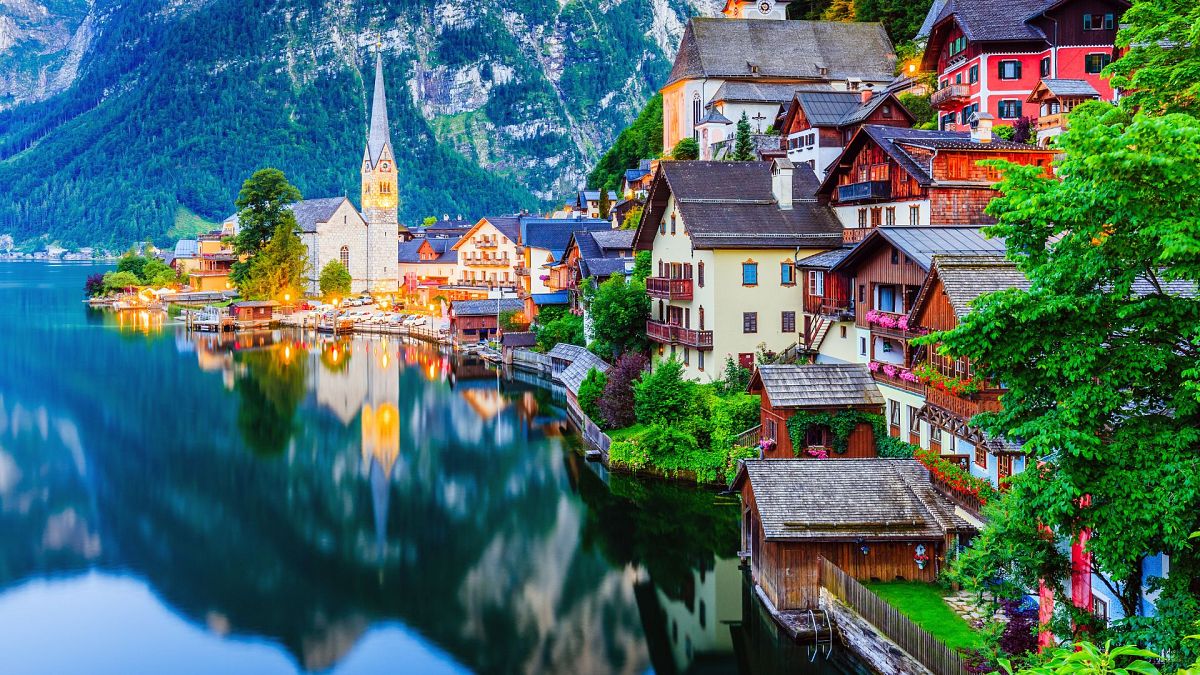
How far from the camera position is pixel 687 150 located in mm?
72188

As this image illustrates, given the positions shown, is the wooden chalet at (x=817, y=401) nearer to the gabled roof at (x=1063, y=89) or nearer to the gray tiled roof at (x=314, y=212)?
the gabled roof at (x=1063, y=89)

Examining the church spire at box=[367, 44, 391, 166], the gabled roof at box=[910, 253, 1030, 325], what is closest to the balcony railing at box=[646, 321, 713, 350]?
the gabled roof at box=[910, 253, 1030, 325]

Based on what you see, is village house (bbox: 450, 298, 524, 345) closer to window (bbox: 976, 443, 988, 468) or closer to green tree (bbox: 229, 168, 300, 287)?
green tree (bbox: 229, 168, 300, 287)

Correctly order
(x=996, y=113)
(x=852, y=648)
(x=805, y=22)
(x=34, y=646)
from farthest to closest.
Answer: (x=805, y=22) < (x=996, y=113) < (x=34, y=646) < (x=852, y=648)

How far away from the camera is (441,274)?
117062 millimetres

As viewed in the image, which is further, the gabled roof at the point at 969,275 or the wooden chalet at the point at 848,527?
the gabled roof at the point at 969,275

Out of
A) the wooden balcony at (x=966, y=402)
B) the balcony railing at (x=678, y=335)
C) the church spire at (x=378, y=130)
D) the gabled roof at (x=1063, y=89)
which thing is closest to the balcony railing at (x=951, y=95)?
the gabled roof at (x=1063, y=89)

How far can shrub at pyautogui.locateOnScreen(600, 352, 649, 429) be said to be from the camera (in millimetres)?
39844

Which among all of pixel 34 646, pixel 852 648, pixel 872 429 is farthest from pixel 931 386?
pixel 34 646

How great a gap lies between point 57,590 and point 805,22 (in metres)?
64.4

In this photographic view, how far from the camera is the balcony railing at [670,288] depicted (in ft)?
135

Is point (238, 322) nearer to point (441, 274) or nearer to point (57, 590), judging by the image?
point (441, 274)

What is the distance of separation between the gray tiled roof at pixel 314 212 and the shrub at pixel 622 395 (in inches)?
3525

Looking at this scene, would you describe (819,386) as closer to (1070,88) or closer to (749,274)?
(749,274)
